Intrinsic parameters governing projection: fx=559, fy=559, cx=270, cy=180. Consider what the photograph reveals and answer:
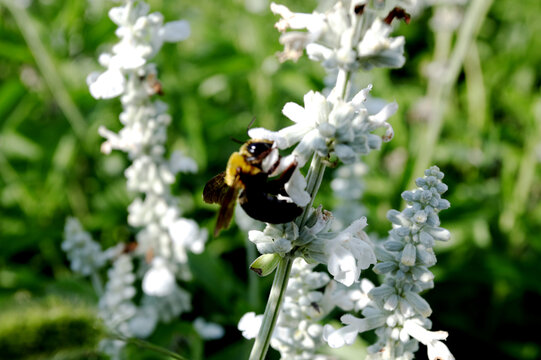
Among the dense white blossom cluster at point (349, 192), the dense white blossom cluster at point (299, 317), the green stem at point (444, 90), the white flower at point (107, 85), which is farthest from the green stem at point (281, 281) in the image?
the green stem at point (444, 90)

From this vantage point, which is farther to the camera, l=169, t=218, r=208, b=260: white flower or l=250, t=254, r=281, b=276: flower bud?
l=169, t=218, r=208, b=260: white flower

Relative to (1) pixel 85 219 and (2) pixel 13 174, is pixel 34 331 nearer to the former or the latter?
(1) pixel 85 219

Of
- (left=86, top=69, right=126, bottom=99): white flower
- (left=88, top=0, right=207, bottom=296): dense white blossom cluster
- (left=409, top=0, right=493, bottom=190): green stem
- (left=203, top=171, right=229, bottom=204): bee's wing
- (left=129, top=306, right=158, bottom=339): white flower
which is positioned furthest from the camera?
(left=409, top=0, right=493, bottom=190): green stem

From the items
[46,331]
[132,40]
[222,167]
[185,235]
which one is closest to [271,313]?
[46,331]

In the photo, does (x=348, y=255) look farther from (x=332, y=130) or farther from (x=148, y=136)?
(x=148, y=136)

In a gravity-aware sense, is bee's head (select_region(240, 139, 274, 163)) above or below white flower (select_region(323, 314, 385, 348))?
above

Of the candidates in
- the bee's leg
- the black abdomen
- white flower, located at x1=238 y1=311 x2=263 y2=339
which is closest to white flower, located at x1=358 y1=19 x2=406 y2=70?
the bee's leg

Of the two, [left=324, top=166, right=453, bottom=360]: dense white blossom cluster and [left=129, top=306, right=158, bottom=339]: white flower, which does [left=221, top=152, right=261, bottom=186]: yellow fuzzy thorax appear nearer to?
[left=324, top=166, right=453, bottom=360]: dense white blossom cluster

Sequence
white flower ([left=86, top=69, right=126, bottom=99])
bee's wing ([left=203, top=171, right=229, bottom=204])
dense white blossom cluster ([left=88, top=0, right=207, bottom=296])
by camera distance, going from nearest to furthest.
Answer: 1. bee's wing ([left=203, top=171, right=229, bottom=204])
2. white flower ([left=86, top=69, right=126, bottom=99])
3. dense white blossom cluster ([left=88, top=0, right=207, bottom=296])

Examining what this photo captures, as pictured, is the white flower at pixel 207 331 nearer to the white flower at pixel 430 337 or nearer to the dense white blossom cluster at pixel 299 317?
the dense white blossom cluster at pixel 299 317
